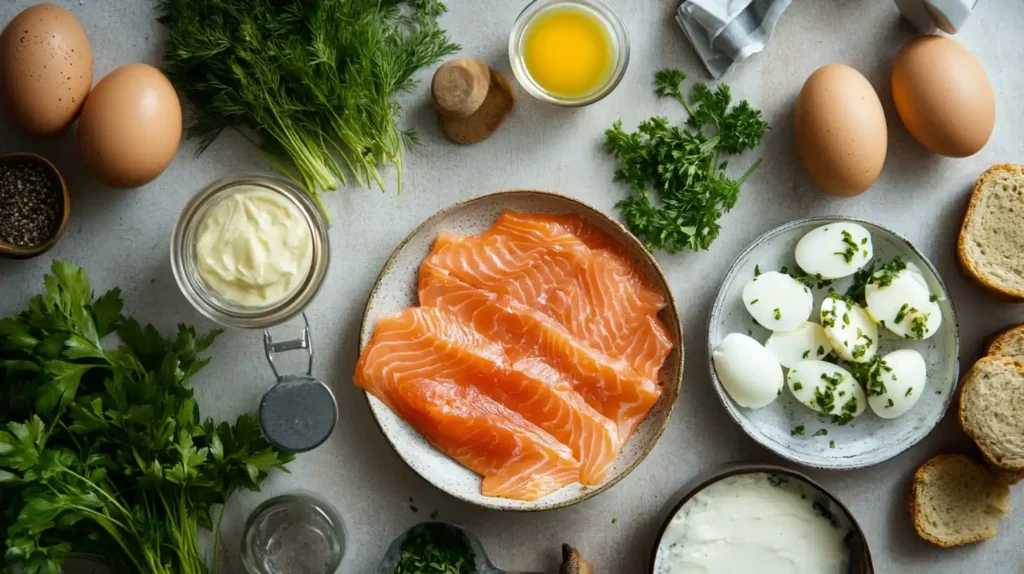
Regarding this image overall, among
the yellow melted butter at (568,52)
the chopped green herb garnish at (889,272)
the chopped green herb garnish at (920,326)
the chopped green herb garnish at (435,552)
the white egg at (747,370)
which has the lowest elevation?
the chopped green herb garnish at (435,552)

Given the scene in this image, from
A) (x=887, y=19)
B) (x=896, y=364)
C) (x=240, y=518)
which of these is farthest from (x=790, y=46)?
(x=240, y=518)

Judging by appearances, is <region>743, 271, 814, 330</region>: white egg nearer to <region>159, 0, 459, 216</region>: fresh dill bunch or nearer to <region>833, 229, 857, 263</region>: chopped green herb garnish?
<region>833, 229, 857, 263</region>: chopped green herb garnish

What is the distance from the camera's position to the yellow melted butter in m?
2.08

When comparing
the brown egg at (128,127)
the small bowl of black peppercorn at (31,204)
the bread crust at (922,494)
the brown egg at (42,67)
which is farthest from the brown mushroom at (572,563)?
the brown egg at (42,67)

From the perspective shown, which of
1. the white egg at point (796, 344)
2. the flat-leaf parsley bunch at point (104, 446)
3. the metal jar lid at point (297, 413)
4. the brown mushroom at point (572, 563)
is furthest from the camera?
the white egg at point (796, 344)

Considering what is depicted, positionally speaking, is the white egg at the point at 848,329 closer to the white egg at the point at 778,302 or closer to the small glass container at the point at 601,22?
the white egg at the point at 778,302

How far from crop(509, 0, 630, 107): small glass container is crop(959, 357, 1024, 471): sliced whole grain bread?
3.73 feet

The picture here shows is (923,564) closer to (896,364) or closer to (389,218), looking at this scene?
(896,364)

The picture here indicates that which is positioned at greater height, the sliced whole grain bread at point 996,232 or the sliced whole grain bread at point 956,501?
the sliced whole grain bread at point 996,232

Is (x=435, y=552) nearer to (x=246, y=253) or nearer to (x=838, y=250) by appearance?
(x=246, y=253)

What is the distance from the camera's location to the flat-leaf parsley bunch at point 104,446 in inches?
69.6

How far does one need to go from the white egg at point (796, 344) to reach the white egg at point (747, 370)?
45 millimetres

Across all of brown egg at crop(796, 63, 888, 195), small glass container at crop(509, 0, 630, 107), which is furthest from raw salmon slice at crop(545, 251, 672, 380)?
brown egg at crop(796, 63, 888, 195)

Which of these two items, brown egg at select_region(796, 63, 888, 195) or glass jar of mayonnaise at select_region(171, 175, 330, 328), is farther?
brown egg at select_region(796, 63, 888, 195)
